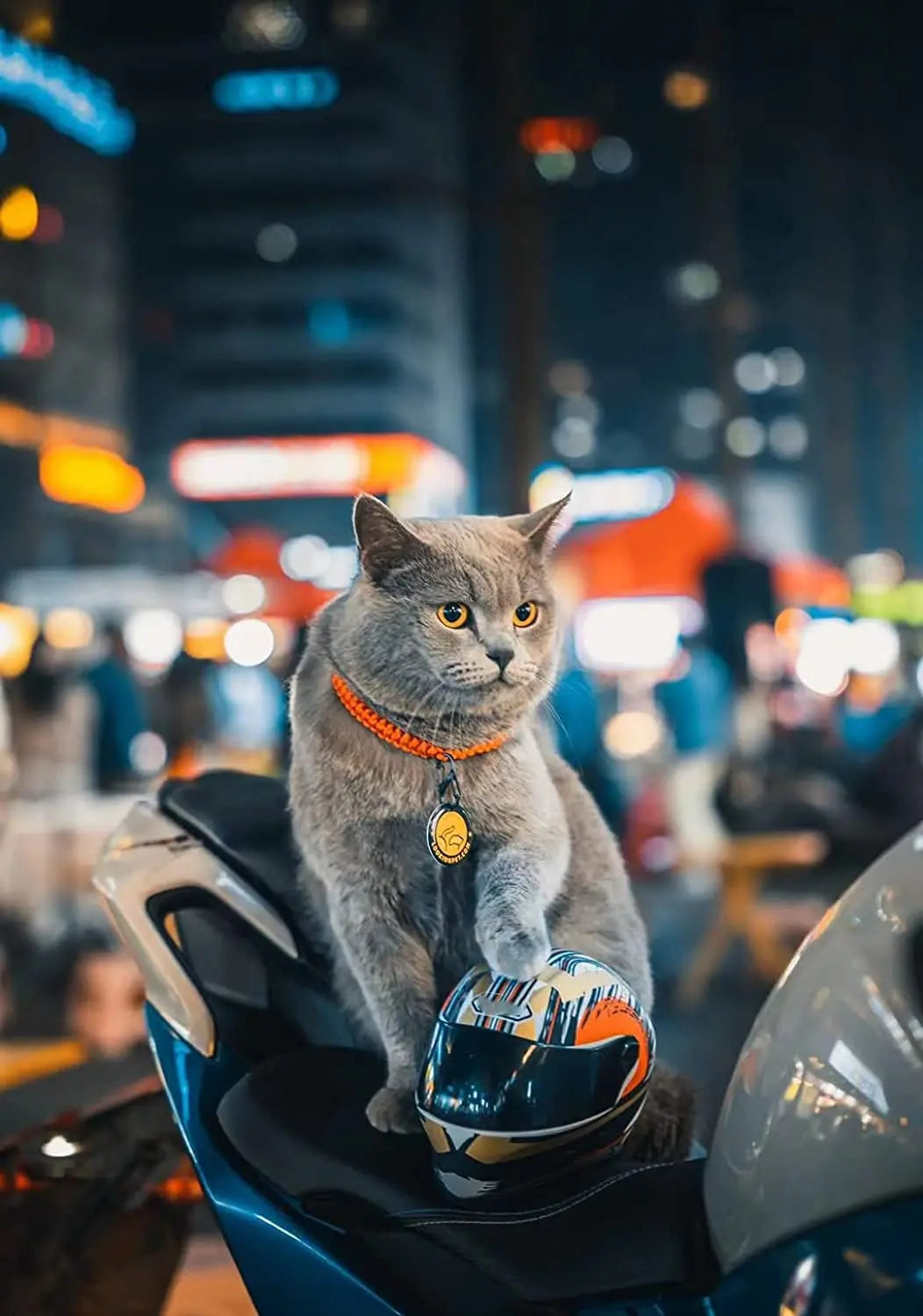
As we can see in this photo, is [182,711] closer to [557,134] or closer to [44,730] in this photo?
[44,730]

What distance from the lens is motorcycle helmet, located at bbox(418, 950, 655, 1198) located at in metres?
1.20

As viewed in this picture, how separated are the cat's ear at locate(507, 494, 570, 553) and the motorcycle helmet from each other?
39cm

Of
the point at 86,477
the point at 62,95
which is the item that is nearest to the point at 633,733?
the point at 62,95

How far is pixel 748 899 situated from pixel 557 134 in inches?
196

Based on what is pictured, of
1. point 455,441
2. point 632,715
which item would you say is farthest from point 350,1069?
point 455,441

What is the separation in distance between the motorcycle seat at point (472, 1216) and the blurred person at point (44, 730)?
5.34m

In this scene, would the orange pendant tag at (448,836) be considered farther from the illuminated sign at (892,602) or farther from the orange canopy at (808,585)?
the illuminated sign at (892,602)

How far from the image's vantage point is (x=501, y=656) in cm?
126

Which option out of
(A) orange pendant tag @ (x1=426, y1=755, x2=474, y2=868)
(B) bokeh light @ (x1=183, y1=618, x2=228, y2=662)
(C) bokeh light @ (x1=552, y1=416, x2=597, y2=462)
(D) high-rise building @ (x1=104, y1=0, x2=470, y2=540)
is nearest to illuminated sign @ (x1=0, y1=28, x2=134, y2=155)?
(A) orange pendant tag @ (x1=426, y1=755, x2=474, y2=868)

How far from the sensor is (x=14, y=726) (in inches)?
265

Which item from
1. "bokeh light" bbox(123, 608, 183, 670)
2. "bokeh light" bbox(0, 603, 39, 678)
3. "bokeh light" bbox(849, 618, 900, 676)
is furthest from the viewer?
"bokeh light" bbox(123, 608, 183, 670)

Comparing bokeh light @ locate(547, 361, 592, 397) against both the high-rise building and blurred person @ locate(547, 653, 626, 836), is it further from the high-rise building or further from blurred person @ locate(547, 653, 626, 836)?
blurred person @ locate(547, 653, 626, 836)

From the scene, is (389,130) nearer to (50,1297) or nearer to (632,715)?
(632,715)

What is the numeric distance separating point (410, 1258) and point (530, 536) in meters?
0.68
